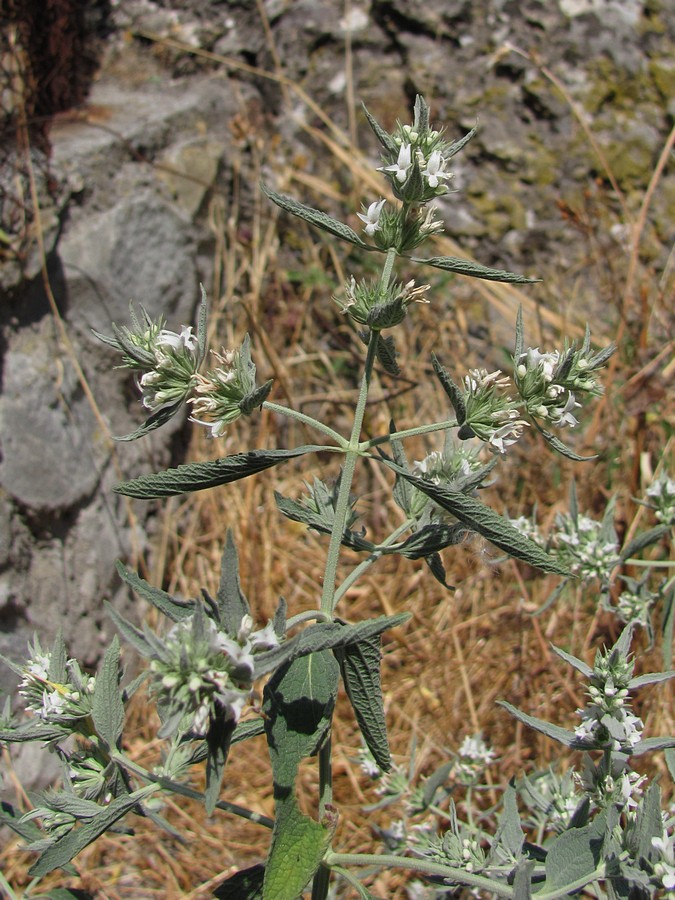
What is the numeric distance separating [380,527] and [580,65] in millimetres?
2528

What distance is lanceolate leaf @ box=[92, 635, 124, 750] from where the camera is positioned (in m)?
1.39

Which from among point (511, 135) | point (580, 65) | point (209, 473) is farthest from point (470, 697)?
point (580, 65)

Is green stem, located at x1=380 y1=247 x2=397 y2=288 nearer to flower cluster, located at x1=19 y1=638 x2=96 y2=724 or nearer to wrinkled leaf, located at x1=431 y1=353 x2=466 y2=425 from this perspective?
wrinkled leaf, located at x1=431 y1=353 x2=466 y2=425

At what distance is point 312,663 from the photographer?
1.30 meters

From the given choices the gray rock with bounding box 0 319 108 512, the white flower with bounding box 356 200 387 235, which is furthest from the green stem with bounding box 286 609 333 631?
the gray rock with bounding box 0 319 108 512

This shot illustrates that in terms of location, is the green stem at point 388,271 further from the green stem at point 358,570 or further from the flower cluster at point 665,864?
the flower cluster at point 665,864

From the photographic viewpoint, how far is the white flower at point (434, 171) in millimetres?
1344

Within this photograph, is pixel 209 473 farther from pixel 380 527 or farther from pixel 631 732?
pixel 380 527

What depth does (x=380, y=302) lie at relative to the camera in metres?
1.36

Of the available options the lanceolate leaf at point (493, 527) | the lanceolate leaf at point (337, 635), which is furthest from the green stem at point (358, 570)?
the lanceolate leaf at point (493, 527)

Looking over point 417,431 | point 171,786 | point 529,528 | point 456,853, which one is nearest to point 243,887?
point 171,786

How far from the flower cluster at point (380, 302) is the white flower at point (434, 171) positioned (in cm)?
18

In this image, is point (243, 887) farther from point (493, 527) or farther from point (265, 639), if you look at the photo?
point (493, 527)

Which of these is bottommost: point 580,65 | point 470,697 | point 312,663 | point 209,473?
point 470,697
